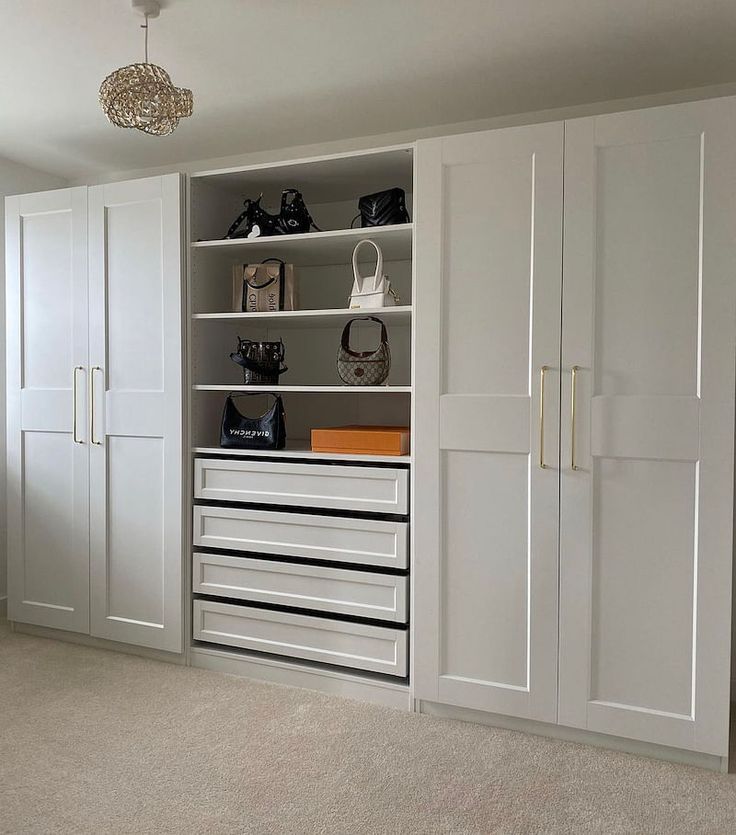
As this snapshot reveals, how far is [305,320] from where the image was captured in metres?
3.27

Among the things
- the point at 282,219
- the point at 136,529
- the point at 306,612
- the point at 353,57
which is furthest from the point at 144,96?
the point at 306,612

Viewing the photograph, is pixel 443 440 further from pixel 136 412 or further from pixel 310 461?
pixel 136 412

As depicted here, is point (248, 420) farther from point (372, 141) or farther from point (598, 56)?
point (598, 56)

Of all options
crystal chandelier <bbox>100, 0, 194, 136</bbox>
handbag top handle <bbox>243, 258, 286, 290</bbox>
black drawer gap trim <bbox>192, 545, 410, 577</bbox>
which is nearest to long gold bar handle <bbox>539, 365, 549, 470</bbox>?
black drawer gap trim <bbox>192, 545, 410, 577</bbox>

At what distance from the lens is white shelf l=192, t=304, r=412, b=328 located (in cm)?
286

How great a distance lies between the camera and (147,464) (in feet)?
10.7

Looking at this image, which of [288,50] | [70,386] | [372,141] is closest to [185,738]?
[70,386]

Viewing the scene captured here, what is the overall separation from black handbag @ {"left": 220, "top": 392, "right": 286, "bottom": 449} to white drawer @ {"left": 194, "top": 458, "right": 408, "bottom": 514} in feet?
0.27

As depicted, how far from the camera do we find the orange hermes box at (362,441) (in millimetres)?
2832

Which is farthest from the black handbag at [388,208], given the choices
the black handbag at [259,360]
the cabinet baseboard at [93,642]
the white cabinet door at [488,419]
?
the cabinet baseboard at [93,642]

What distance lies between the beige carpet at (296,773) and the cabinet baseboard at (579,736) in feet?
0.12

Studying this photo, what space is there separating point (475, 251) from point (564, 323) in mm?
415

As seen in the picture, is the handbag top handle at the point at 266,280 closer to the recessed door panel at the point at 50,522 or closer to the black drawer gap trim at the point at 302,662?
the recessed door panel at the point at 50,522

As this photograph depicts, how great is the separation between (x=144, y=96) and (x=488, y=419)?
60.5 inches
